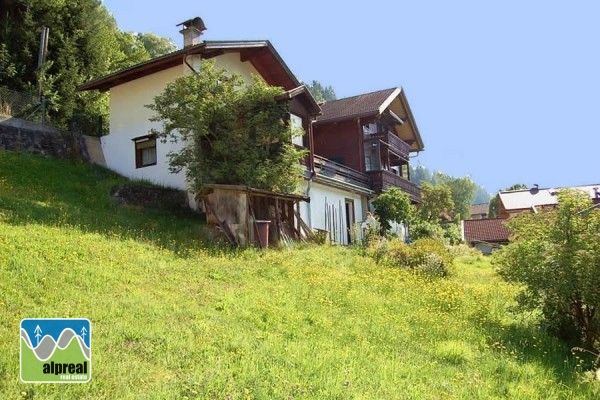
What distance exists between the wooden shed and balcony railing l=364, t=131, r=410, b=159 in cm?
1238

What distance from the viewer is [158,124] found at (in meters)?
19.4

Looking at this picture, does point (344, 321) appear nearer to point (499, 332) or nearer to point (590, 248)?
point (499, 332)

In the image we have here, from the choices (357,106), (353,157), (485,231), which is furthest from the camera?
(485,231)

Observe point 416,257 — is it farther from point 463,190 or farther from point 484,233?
point 463,190

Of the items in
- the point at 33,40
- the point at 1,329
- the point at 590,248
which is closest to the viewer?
the point at 1,329

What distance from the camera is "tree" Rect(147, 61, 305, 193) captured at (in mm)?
15938

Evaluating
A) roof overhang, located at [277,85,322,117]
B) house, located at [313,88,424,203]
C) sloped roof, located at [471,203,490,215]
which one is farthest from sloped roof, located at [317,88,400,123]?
sloped roof, located at [471,203,490,215]

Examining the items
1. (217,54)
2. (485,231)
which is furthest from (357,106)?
(485,231)

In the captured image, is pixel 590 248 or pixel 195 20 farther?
pixel 195 20

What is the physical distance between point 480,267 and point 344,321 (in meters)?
12.6

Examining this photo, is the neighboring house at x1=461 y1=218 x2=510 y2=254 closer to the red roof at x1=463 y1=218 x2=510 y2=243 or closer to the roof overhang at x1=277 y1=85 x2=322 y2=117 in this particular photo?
the red roof at x1=463 y1=218 x2=510 y2=243

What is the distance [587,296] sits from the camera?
Answer: 8.71 m

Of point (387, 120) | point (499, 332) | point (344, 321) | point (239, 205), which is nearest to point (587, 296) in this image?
point (499, 332)

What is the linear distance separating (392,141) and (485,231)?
19.3 m
